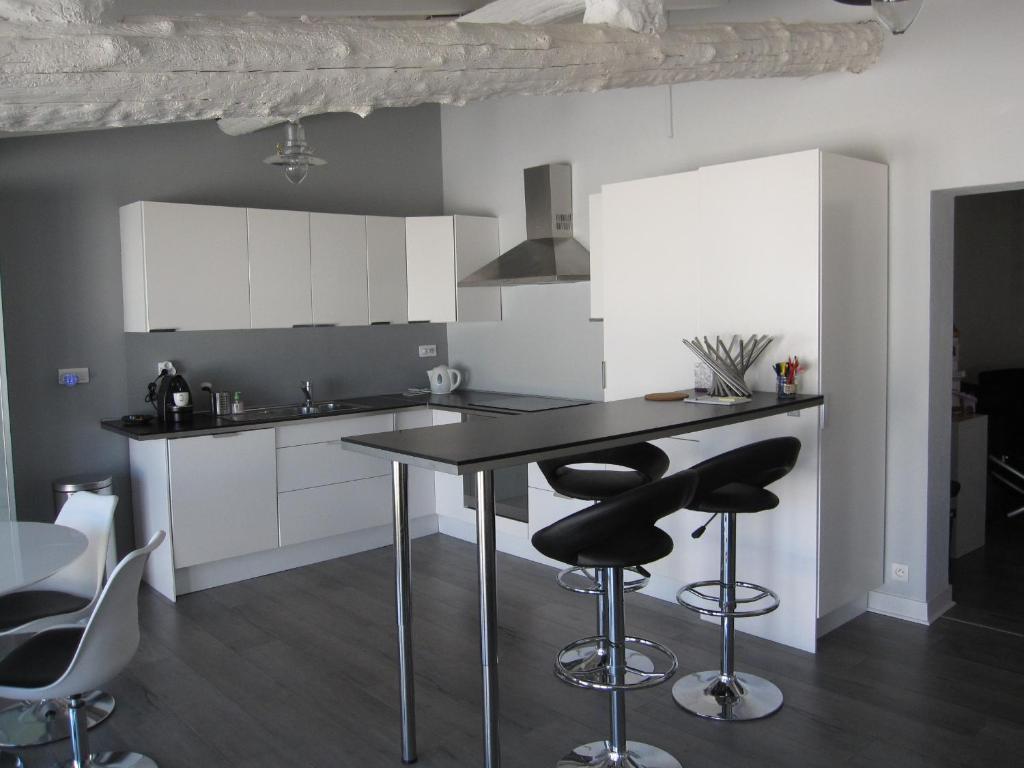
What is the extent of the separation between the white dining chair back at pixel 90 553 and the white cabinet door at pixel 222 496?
1.16 meters

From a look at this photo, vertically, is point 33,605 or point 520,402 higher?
point 520,402

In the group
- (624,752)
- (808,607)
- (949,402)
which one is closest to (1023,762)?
(808,607)

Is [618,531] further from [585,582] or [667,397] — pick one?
[667,397]

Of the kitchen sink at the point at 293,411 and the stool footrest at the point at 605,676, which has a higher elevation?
the kitchen sink at the point at 293,411

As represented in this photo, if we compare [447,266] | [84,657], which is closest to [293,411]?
[447,266]

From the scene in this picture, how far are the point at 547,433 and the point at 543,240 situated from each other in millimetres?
2850

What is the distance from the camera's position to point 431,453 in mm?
2379

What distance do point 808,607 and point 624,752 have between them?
137 centimetres

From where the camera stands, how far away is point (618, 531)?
7.93ft

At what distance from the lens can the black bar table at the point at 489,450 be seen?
7.79 feet

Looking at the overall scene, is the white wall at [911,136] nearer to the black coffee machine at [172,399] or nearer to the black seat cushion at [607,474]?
the black seat cushion at [607,474]

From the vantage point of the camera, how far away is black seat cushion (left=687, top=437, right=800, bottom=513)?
9.50ft

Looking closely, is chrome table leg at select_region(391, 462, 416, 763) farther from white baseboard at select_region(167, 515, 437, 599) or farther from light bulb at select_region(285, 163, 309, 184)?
light bulb at select_region(285, 163, 309, 184)

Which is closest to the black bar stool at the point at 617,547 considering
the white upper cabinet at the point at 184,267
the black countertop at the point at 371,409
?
the black countertop at the point at 371,409
